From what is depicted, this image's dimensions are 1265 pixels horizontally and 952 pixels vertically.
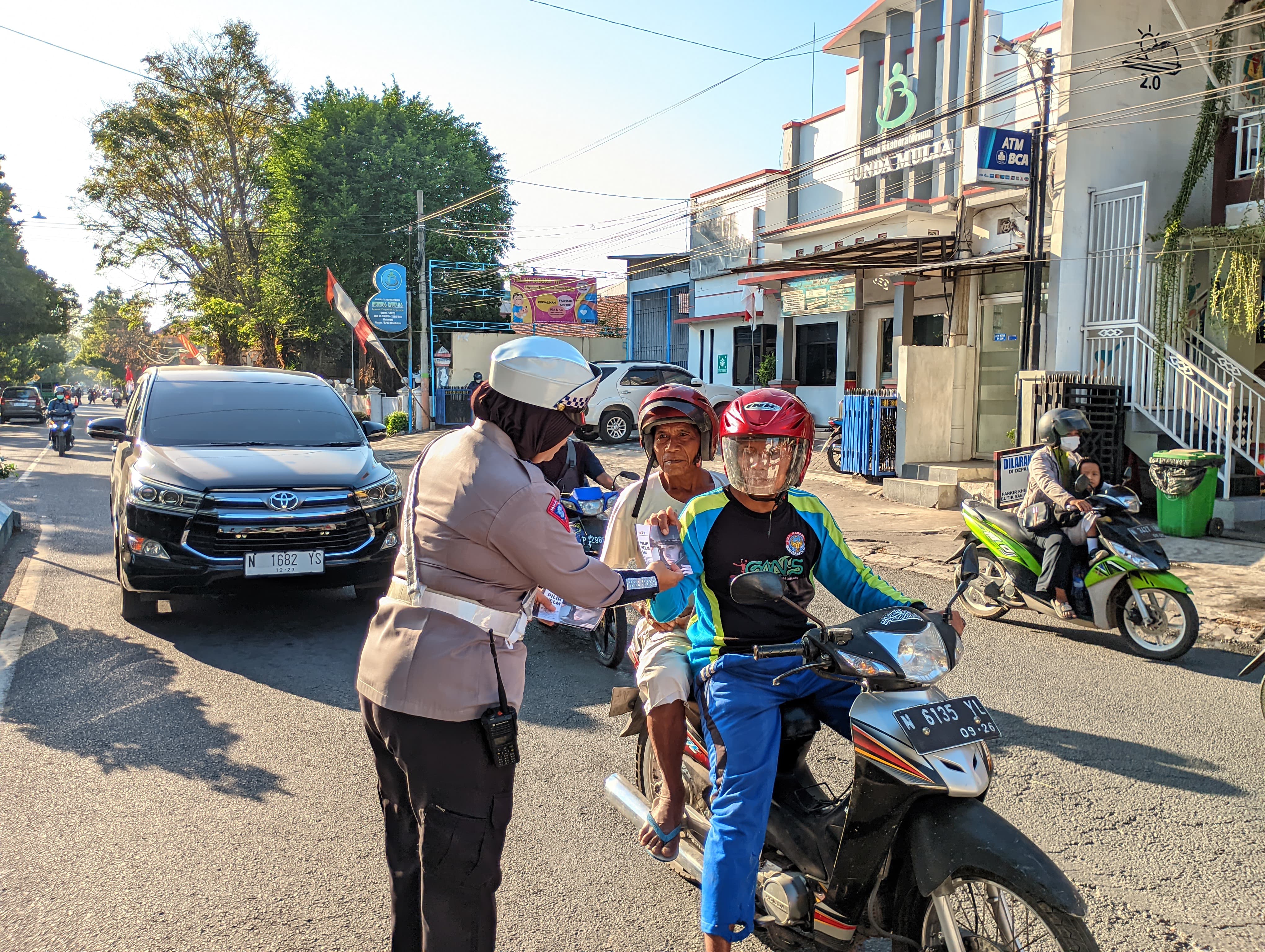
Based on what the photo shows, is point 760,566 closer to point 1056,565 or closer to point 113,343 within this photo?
point 1056,565

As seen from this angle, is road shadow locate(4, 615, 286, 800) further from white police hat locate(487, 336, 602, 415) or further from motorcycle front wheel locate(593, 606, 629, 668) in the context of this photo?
white police hat locate(487, 336, 602, 415)

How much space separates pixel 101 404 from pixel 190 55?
232 feet

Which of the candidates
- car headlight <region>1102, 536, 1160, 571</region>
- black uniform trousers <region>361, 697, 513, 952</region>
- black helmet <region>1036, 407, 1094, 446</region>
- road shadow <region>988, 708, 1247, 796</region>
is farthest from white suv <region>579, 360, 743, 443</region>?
black uniform trousers <region>361, 697, 513, 952</region>

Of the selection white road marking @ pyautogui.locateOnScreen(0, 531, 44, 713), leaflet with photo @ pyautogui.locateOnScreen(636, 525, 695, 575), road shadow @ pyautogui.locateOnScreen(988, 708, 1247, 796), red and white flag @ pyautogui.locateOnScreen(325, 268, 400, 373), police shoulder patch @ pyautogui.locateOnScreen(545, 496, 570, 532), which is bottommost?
white road marking @ pyautogui.locateOnScreen(0, 531, 44, 713)

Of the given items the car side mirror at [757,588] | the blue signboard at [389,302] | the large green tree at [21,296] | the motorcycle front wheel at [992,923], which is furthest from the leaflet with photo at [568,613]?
the large green tree at [21,296]

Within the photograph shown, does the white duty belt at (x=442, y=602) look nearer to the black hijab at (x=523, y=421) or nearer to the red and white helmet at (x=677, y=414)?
the black hijab at (x=523, y=421)

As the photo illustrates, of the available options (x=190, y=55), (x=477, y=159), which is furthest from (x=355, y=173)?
(x=190, y=55)

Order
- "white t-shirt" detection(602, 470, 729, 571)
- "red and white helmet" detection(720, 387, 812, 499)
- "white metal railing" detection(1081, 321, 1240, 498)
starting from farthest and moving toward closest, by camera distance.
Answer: "white metal railing" detection(1081, 321, 1240, 498) < "white t-shirt" detection(602, 470, 729, 571) < "red and white helmet" detection(720, 387, 812, 499)

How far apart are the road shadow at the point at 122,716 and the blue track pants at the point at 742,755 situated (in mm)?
2233

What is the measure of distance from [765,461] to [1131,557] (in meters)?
4.27

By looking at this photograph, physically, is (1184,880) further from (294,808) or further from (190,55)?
(190,55)

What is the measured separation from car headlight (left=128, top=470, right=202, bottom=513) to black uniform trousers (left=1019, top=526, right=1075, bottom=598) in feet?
19.1

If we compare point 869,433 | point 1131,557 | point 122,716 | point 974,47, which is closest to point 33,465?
point 869,433

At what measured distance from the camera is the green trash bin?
9.86 metres
